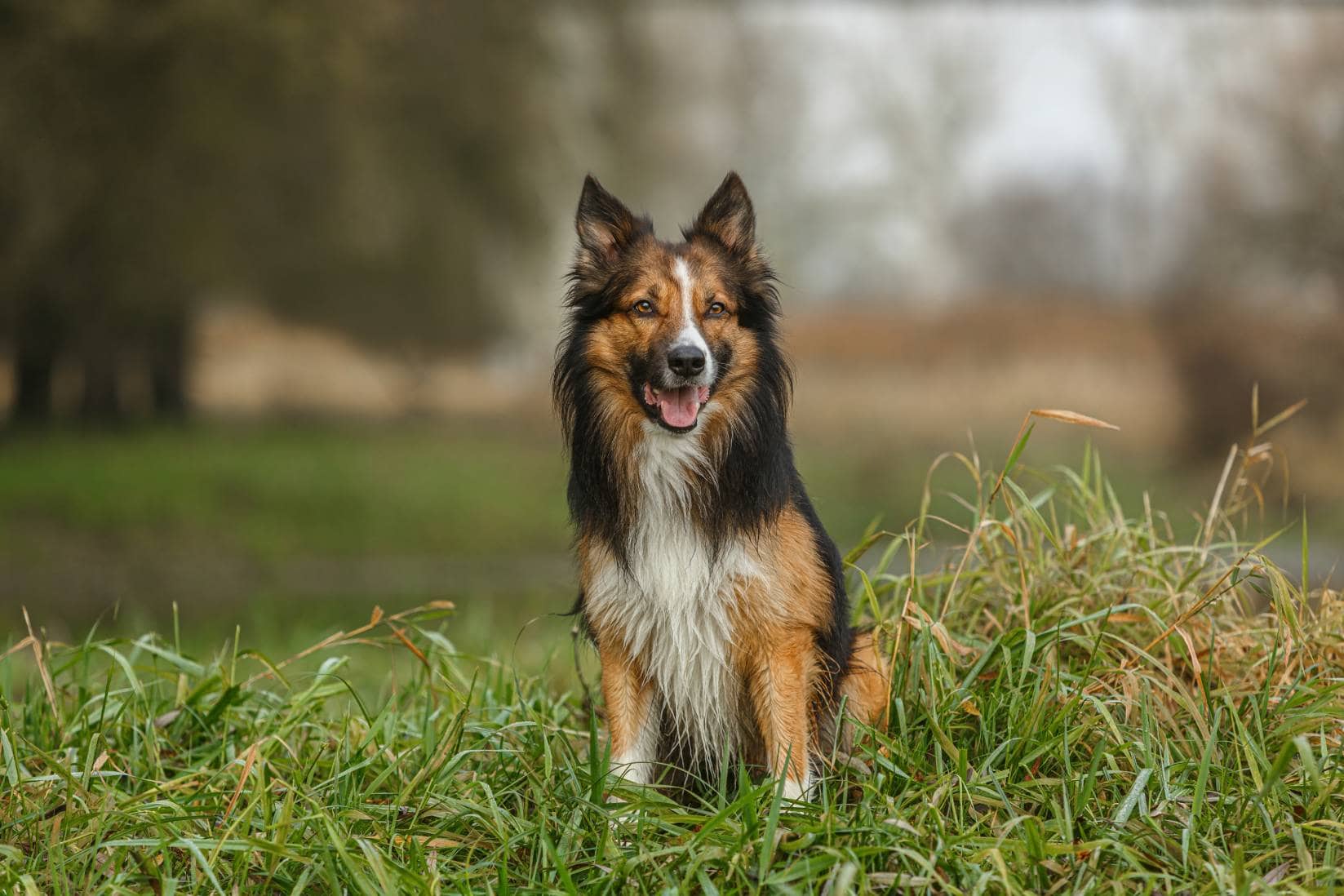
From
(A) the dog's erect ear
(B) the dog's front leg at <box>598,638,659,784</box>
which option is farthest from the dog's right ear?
(B) the dog's front leg at <box>598,638,659,784</box>

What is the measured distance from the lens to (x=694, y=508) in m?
3.83

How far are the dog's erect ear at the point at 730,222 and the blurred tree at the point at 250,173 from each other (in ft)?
42.2

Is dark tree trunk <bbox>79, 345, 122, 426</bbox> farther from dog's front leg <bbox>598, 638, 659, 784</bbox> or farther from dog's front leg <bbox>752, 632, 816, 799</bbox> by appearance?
dog's front leg <bbox>752, 632, 816, 799</bbox>

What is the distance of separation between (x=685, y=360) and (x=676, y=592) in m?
0.71

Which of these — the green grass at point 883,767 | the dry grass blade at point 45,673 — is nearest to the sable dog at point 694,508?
the green grass at point 883,767

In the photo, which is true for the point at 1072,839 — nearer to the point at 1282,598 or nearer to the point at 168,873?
the point at 1282,598

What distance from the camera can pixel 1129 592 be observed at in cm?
460

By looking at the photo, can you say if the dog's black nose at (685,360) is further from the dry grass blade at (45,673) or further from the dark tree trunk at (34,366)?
the dark tree trunk at (34,366)

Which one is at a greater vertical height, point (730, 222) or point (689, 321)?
point (730, 222)

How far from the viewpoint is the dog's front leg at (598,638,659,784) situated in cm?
386

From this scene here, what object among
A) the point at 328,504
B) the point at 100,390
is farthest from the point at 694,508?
the point at 100,390

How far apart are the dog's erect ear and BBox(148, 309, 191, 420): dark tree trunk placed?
15904 millimetres

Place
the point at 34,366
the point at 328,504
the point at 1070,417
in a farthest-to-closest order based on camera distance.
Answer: the point at 34,366
the point at 328,504
the point at 1070,417

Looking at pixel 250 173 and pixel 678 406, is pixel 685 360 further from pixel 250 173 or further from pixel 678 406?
pixel 250 173
